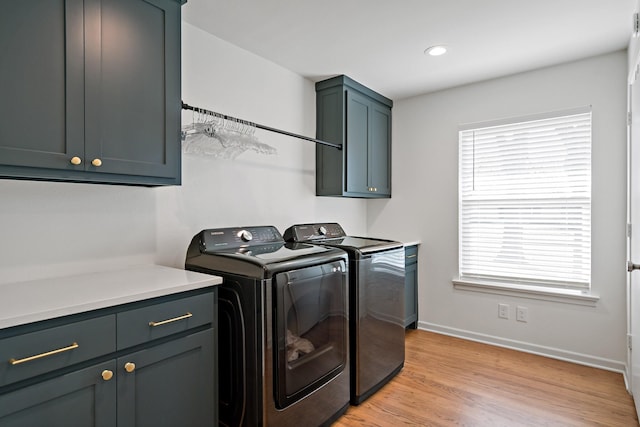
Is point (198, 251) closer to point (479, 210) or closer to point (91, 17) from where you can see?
point (91, 17)

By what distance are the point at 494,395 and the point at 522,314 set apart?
99 cm

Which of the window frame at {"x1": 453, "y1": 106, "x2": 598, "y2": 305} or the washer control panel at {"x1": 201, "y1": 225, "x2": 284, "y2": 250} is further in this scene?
the window frame at {"x1": 453, "y1": 106, "x2": 598, "y2": 305}

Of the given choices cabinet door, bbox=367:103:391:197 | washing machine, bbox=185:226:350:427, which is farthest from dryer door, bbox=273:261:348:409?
cabinet door, bbox=367:103:391:197

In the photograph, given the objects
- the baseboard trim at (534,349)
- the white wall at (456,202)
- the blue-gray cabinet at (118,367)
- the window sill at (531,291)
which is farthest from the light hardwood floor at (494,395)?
the blue-gray cabinet at (118,367)

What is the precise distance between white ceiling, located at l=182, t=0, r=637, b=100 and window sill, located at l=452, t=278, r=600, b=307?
6.07ft

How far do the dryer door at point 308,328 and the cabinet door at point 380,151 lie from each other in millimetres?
1625

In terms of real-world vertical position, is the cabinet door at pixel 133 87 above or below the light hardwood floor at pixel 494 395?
above

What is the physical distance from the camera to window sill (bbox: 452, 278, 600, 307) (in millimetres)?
2861

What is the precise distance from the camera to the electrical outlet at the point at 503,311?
3.22 metres

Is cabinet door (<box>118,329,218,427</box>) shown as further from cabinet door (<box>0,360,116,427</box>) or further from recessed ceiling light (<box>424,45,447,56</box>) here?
recessed ceiling light (<box>424,45,447,56</box>)

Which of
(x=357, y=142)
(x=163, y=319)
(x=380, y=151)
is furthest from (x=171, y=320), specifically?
(x=380, y=151)

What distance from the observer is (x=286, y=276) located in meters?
1.80

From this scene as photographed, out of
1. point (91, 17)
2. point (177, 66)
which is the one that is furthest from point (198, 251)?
point (91, 17)

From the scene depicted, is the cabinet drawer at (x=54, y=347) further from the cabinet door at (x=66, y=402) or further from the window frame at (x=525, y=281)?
the window frame at (x=525, y=281)
